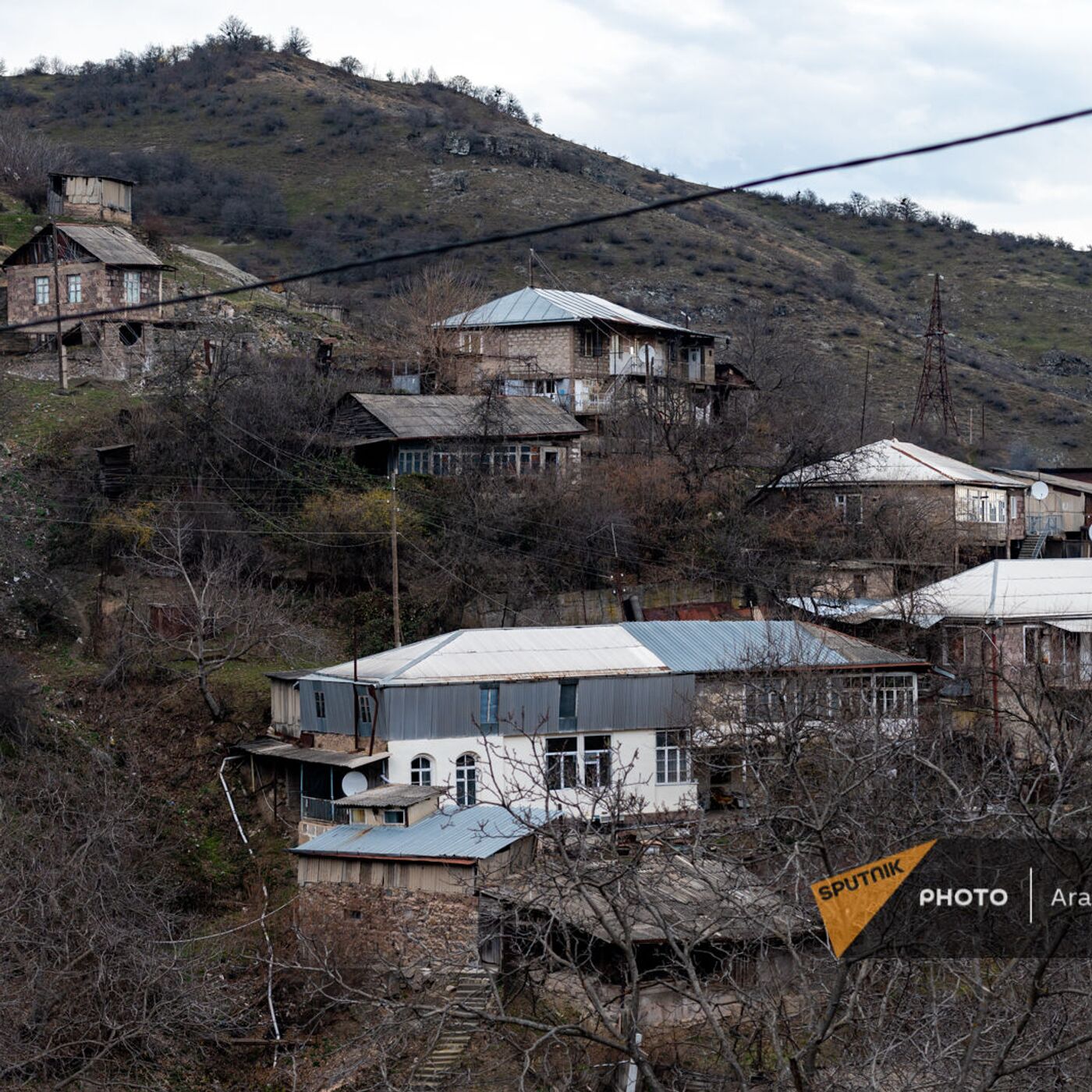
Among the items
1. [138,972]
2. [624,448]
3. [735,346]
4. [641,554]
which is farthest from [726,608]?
[735,346]

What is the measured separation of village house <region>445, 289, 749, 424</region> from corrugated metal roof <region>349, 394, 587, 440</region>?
263 cm

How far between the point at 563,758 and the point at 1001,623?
10.6 m

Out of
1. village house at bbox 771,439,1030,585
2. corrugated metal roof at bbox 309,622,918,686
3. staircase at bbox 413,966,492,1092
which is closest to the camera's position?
staircase at bbox 413,966,492,1092

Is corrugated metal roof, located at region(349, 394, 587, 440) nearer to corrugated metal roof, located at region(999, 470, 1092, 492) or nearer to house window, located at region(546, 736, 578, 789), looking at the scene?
house window, located at region(546, 736, 578, 789)

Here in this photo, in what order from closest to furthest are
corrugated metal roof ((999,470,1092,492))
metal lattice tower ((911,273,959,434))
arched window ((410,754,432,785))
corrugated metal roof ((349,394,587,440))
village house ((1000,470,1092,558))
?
arched window ((410,754,432,785)) < corrugated metal roof ((349,394,587,440)) < village house ((1000,470,1092,558)) < corrugated metal roof ((999,470,1092,492)) < metal lattice tower ((911,273,959,434))

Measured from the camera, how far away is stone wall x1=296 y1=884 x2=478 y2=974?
1944 cm

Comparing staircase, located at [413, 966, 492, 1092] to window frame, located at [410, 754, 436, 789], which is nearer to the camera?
staircase, located at [413, 966, 492, 1092]

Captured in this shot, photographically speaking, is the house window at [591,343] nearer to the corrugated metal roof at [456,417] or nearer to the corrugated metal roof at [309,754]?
the corrugated metal roof at [456,417]

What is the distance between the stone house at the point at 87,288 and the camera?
37.5 meters

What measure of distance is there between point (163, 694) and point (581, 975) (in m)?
17.5

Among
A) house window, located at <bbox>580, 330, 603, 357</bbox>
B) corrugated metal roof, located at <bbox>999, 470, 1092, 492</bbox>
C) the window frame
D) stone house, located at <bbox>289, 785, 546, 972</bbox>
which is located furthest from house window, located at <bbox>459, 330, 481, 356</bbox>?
stone house, located at <bbox>289, 785, 546, 972</bbox>

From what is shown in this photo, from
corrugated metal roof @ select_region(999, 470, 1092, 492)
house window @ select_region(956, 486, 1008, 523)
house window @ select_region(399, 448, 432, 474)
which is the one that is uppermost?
house window @ select_region(399, 448, 432, 474)

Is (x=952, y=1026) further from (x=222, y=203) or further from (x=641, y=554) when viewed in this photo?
(x=222, y=203)

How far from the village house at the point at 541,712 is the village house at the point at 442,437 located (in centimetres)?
735
